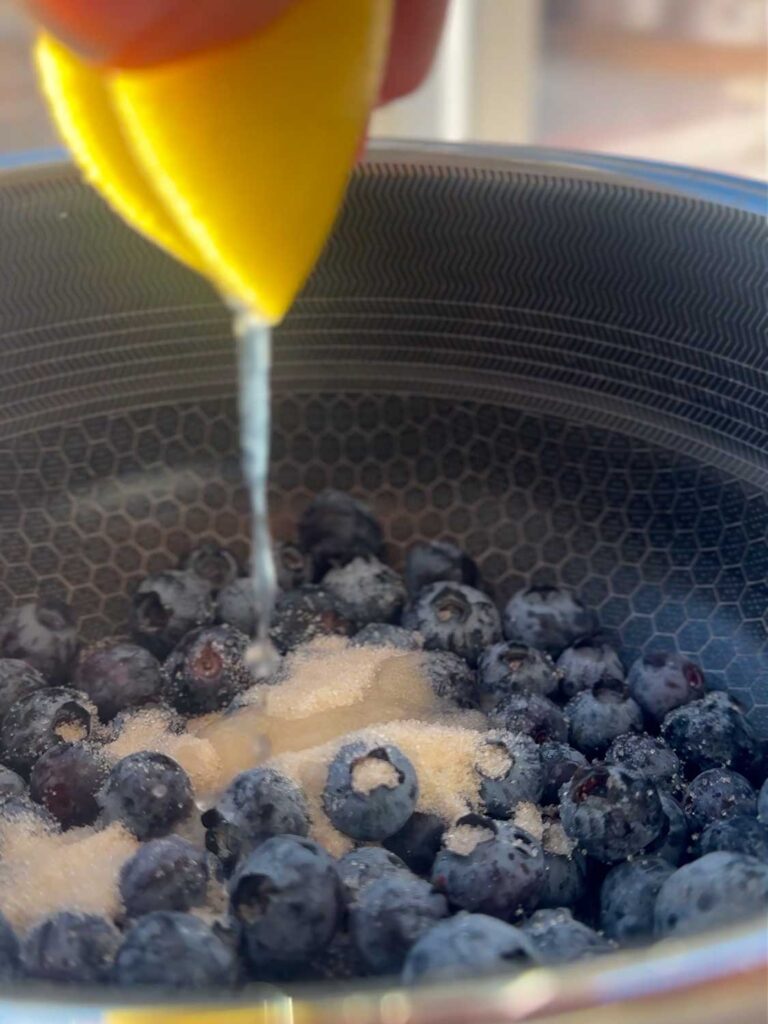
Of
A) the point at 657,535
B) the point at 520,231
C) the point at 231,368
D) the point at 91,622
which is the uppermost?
the point at 520,231

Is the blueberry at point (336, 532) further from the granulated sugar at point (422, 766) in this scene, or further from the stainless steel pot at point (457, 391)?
the granulated sugar at point (422, 766)

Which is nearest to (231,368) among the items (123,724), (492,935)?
(123,724)

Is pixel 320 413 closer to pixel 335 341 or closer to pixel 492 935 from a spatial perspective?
pixel 335 341

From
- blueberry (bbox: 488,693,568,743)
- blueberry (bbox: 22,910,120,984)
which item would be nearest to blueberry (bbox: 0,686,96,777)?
blueberry (bbox: 22,910,120,984)

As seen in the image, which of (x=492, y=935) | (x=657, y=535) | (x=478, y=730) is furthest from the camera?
(x=657, y=535)

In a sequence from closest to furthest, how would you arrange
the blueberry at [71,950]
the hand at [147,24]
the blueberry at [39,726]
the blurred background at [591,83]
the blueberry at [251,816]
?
1. the hand at [147,24]
2. the blueberry at [71,950]
3. the blueberry at [251,816]
4. the blueberry at [39,726]
5. the blurred background at [591,83]

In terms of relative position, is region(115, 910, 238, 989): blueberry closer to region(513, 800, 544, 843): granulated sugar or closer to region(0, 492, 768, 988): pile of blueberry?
region(0, 492, 768, 988): pile of blueberry

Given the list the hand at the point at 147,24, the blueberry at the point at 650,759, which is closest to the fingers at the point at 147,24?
the hand at the point at 147,24
